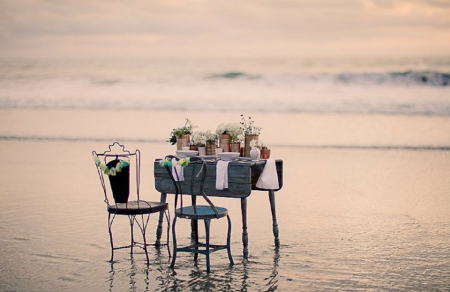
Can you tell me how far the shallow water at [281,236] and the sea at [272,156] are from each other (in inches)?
0.8

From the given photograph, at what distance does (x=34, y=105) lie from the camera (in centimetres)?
2302

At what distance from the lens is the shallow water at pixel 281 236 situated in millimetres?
5562

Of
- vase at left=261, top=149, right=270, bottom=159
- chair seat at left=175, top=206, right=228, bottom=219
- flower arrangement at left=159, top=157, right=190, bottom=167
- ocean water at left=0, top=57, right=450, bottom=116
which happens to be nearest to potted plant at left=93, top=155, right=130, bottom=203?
flower arrangement at left=159, top=157, right=190, bottom=167

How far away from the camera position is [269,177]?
6.70 meters

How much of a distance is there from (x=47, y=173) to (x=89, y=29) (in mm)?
17358

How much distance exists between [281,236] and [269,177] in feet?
2.29

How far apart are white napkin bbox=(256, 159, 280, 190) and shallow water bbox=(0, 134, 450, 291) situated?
52cm

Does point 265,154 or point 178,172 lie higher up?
point 265,154

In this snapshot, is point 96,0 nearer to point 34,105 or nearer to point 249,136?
point 34,105

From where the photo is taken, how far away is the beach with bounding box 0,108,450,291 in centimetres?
562

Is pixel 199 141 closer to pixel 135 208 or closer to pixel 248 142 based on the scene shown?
pixel 248 142

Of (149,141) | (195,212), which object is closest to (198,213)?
(195,212)

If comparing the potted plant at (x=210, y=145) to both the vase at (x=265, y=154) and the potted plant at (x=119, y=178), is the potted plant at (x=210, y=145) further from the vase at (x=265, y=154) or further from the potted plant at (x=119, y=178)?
the potted plant at (x=119, y=178)

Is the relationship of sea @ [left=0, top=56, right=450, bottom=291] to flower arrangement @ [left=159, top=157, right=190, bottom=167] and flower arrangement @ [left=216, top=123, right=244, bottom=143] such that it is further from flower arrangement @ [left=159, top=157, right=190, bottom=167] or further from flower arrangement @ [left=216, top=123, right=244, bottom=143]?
flower arrangement @ [left=216, top=123, right=244, bottom=143]
